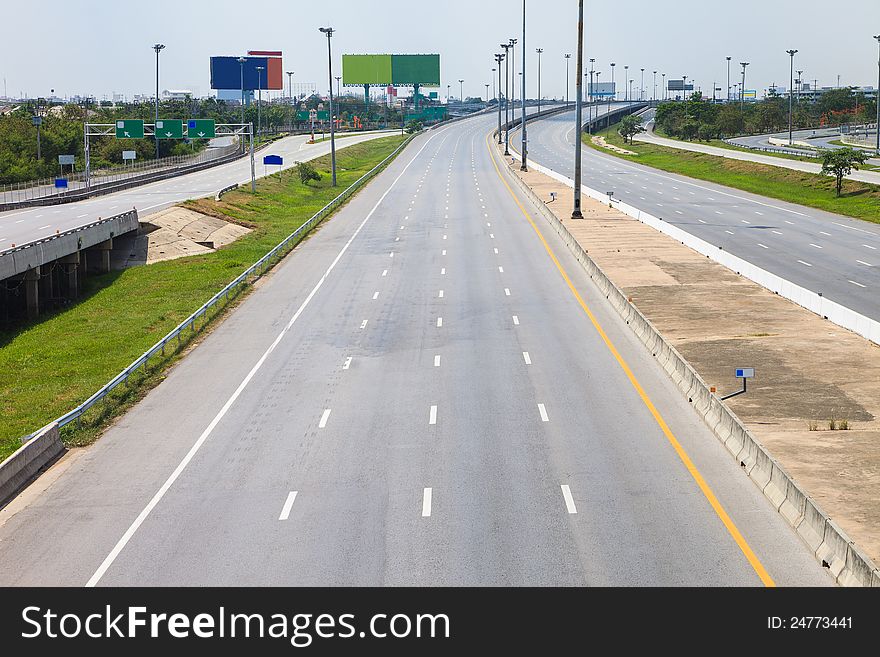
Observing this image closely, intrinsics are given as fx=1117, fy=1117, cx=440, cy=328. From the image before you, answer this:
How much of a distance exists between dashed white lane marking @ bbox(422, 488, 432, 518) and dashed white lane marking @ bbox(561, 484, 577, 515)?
2783 millimetres

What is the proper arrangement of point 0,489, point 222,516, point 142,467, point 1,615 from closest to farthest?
point 1,615
point 222,516
point 0,489
point 142,467

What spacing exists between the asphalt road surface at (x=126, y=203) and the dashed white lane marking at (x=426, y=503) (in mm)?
37372

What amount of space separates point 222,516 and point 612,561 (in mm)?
7954

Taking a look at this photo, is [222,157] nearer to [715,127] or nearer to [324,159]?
[324,159]

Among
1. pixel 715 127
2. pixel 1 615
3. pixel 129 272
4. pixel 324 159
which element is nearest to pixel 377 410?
pixel 1 615

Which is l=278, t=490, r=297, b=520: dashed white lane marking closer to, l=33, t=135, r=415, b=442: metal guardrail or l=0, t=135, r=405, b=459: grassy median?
l=33, t=135, r=415, b=442: metal guardrail

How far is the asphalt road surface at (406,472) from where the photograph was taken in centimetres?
1967

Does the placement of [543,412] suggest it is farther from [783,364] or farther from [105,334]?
[105,334]

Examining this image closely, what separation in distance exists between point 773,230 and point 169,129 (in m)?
61.5

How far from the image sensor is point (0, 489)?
2391 cm

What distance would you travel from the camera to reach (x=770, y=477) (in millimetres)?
22641

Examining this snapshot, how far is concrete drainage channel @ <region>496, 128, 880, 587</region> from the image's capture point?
18000 millimetres

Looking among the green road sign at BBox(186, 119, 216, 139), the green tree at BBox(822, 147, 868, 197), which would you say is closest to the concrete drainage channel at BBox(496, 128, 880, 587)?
the green tree at BBox(822, 147, 868, 197)

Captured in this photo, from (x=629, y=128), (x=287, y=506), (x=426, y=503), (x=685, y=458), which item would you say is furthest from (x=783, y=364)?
(x=629, y=128)
